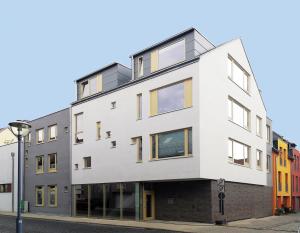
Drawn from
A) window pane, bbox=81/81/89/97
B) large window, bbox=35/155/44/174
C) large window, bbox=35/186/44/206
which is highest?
window pane, bbox=81/81/89/97

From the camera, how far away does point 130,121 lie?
24984mm

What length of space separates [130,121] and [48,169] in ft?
36.8

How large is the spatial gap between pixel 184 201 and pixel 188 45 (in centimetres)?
913

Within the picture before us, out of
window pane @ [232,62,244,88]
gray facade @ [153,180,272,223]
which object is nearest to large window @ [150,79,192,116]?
gray facade @ [153,180,272,223]

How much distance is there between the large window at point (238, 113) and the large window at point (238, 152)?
4.90 feet

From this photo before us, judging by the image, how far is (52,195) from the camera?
31.5 m

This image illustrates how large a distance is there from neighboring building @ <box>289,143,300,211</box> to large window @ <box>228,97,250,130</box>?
18419 mm

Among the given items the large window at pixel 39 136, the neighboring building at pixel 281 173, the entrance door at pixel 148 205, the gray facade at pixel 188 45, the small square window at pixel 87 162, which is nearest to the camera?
the gray facade at pixel 188 45

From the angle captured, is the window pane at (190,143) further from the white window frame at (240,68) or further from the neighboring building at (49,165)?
the neighboring building at (49,165)

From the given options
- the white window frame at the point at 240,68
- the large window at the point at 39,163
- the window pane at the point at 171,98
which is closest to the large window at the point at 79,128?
the large window at the point at 39,163

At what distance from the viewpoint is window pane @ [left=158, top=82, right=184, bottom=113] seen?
22211 millimetres

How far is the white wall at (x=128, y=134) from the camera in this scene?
21.4m

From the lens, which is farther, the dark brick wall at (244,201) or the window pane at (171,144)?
the window pane at (171,144)

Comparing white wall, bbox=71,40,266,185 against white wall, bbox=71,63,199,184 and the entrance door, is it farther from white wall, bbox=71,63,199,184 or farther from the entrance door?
the entrance door
